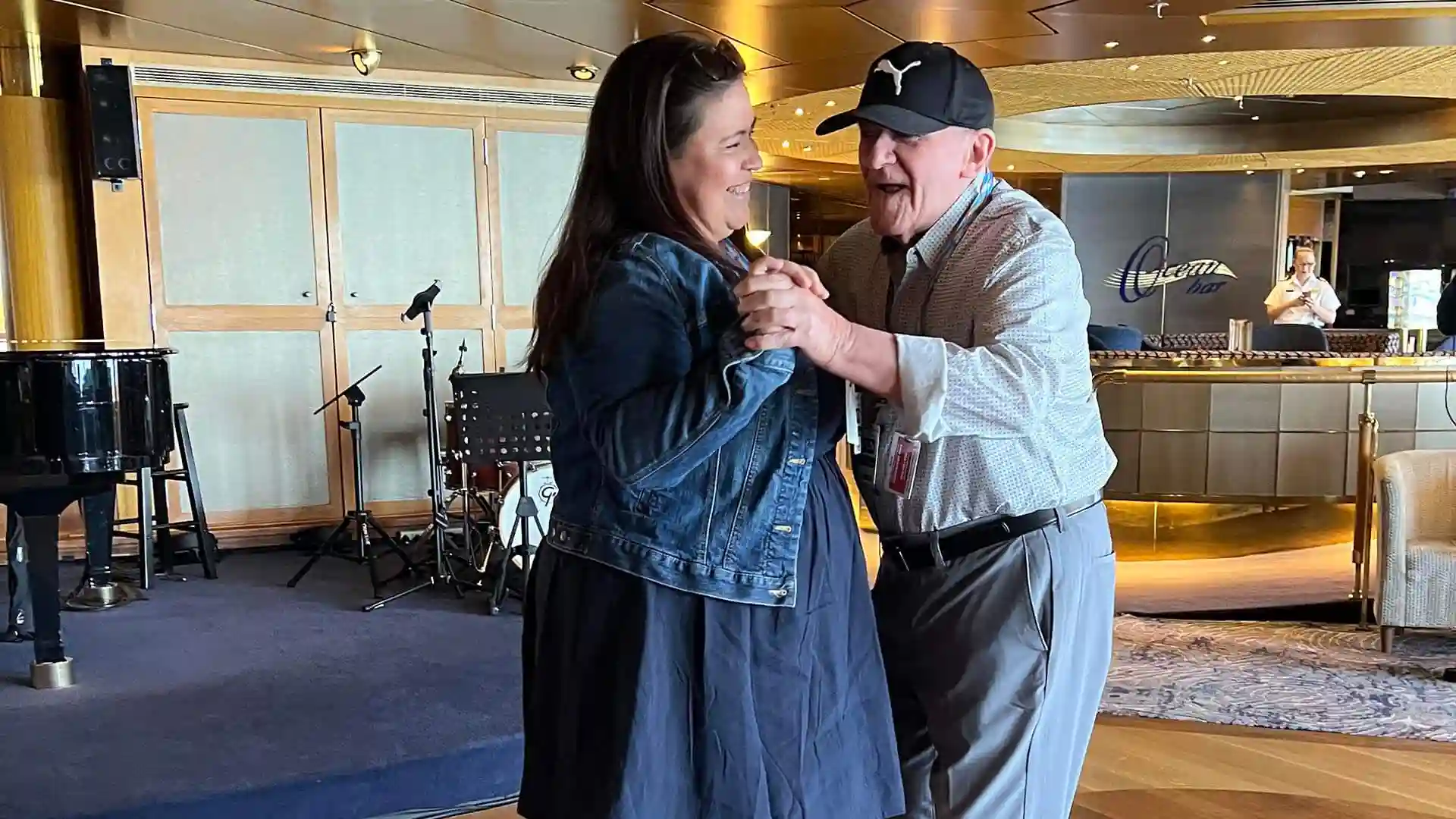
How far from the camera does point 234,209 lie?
559cm

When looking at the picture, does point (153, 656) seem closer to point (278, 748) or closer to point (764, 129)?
point (278, 748)

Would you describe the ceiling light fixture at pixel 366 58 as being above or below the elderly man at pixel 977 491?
above

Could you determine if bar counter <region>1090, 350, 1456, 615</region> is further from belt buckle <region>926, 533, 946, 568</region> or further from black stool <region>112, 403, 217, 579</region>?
belt buckle <region>926, 533, 946, 568</region>

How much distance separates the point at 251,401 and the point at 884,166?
17.0ft

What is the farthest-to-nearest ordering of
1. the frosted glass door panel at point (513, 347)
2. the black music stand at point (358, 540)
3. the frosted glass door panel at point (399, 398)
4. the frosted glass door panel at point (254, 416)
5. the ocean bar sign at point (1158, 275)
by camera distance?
the ocean bar sign at point (1158, 275) < the frosted glass door panel at point (513, 347) < the frosted glass door panel at point (399, 398) < the frosted glass door panel at point (254, 416) < the black music stand at point (358, 540)

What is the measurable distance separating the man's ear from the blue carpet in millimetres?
2267

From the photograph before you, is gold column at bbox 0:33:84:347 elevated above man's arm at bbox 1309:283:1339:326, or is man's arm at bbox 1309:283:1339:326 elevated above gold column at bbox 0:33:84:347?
gold column at bbox 0:33:84:347

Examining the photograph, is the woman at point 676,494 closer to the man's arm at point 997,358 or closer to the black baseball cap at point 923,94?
the man's arm at point 997,358

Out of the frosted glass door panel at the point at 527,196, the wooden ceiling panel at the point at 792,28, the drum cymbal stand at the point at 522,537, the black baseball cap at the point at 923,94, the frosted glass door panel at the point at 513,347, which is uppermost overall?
the wooden ceiling panel at the point at 792,28

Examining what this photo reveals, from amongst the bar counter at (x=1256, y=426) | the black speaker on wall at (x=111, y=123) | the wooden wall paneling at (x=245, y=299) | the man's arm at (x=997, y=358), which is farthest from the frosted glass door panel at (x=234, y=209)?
the man's arm at (x=997, y=358)

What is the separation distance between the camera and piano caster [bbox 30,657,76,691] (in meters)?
3.40

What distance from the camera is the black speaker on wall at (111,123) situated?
5074 mm

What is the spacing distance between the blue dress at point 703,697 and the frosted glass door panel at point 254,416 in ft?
16.4

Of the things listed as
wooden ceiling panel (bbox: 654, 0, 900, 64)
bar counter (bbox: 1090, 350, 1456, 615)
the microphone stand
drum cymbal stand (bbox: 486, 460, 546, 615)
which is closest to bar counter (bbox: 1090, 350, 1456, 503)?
bar counter (bbox: 1090, 350, 1456, 615)
